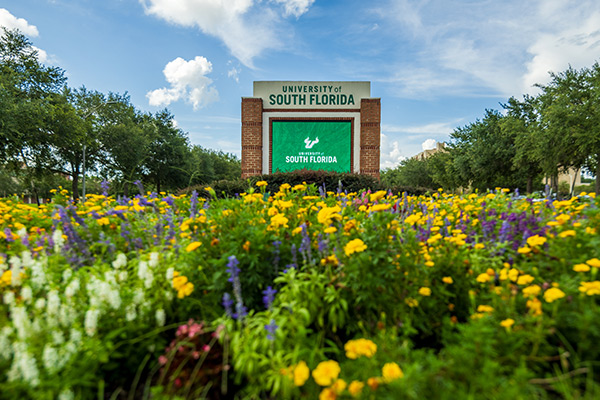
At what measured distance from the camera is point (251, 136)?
60.0 ft

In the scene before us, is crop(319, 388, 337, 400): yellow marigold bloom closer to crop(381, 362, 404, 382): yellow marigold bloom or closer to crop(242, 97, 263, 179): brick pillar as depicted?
crop(381, 362, 404, 382): yellow marigold bloom

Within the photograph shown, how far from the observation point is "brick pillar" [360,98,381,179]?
1820cm

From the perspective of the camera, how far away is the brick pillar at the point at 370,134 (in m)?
18.2

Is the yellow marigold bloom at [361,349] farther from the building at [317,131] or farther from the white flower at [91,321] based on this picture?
the building at [317,131]

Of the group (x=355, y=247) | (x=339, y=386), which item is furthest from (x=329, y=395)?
(x=355, y=247)

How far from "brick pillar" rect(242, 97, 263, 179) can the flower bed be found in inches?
609

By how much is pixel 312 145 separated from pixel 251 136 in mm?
3414

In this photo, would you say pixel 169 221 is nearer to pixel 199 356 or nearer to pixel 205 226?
pixel 205 226

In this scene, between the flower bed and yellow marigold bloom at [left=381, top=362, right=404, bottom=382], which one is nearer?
yellow marigold bloom at [left=381, top=362, right=404, bottom=382]

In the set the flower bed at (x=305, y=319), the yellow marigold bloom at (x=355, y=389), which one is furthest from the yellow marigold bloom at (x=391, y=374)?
the yellow marigold bloom at (x=355, y=389)

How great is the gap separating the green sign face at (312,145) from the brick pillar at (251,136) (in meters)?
0.84

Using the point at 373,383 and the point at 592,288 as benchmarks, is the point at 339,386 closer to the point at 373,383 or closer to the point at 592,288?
the point at 373,383

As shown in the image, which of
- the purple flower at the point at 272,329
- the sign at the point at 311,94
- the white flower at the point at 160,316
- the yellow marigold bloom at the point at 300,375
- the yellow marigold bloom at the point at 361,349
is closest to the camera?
the yellow marigold bloom at the point at 300,375

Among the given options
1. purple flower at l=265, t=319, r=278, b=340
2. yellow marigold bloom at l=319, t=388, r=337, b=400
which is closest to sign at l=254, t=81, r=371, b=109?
purple flower at l=265, t=319, r=278, b=340
